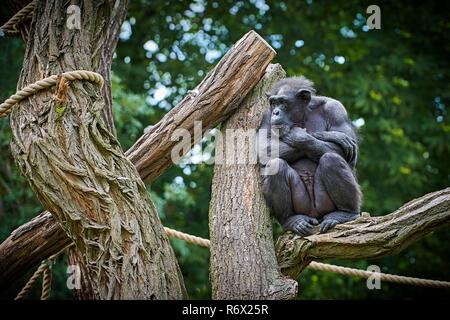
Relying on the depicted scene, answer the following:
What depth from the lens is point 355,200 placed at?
6.20 m

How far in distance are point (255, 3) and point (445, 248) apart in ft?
23.2

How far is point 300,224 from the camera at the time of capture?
5918mm

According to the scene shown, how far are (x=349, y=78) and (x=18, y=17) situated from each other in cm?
838

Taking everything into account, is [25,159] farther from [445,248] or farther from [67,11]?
[445,248]

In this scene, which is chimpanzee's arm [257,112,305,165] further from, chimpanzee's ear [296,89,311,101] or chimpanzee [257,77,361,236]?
chimpanzee's ear [296,89,311,101]

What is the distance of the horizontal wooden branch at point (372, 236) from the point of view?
517cm

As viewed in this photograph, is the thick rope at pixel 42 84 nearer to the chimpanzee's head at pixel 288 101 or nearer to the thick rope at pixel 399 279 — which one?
the chimpanzee's head at pixel 288 101

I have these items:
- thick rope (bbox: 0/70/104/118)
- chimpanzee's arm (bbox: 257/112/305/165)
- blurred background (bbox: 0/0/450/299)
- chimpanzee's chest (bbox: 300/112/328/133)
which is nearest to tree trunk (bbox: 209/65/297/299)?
chimpanzee's arm (bbox: 257/112/305/165)

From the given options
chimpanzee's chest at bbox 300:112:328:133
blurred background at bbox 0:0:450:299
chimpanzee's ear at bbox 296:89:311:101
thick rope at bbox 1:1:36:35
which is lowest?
chimpanzee's chest at bbox 300:112:328:133

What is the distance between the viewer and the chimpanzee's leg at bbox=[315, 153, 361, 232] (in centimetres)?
611

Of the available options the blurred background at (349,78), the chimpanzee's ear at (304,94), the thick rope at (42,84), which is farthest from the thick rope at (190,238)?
the blurred background at (349,78)
